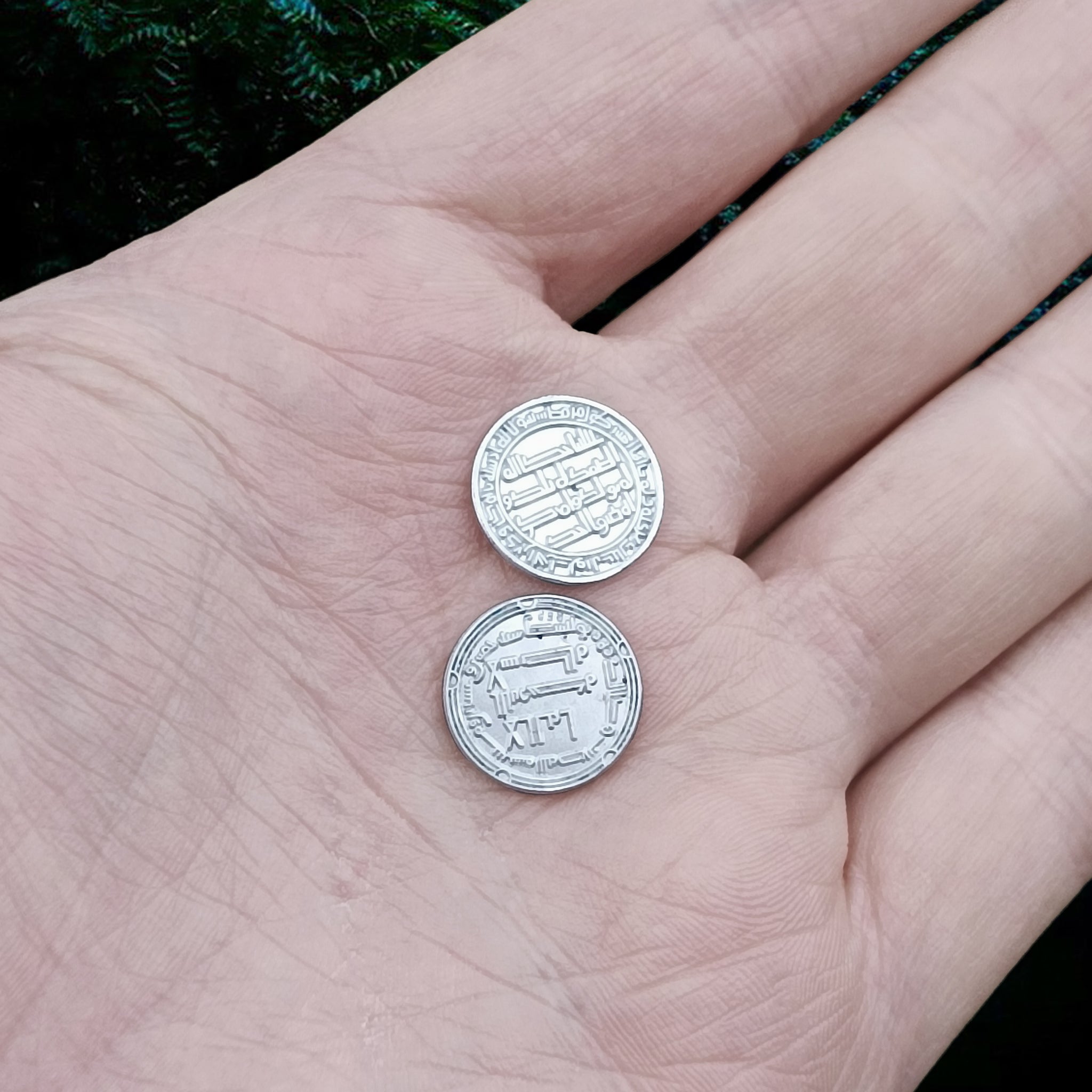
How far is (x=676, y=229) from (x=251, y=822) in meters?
1.73

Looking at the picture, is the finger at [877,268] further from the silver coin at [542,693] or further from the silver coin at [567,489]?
the silver coin at [542,693]

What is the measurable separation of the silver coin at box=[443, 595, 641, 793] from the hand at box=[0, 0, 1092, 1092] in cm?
5

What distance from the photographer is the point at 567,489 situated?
8.89 ft

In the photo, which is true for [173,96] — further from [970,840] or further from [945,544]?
[970,840]

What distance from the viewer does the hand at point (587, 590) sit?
2244 mm

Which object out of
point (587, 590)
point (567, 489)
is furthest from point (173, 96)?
point (587, 590)

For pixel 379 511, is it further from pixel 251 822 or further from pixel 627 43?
pixel 627 43

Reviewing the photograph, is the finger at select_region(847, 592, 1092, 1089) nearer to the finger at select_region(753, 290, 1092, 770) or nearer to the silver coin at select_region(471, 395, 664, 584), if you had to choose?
the finger at select_region(753, 290, 1092, 770)

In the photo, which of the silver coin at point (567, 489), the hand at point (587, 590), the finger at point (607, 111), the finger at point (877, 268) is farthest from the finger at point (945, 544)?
the finger at point (607, 111)

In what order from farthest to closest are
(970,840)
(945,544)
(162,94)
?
(162,94) < (945,544) < (970,840)

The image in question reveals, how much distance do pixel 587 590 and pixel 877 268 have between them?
3.49 ft

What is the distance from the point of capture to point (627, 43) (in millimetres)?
2754

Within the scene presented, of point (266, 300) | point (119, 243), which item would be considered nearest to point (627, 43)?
point (266, 300)

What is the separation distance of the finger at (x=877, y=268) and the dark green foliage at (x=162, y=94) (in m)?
1.01
